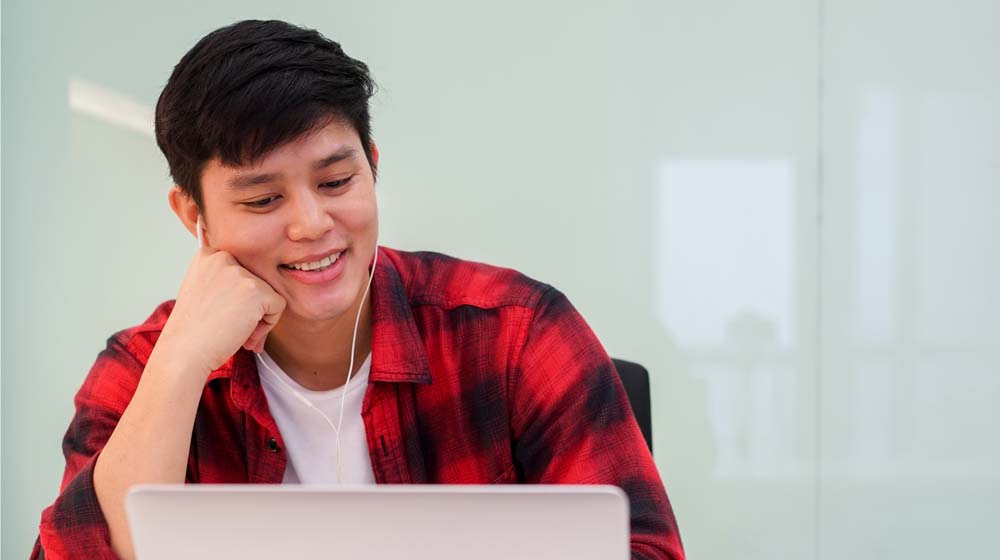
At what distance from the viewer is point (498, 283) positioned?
4.51ft

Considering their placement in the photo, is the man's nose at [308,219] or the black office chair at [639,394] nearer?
the man's nose at [308,219]

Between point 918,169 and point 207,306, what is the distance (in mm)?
1737

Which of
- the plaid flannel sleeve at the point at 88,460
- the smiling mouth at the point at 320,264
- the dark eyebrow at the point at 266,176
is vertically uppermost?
the dark eyebrow at the point at 266,176

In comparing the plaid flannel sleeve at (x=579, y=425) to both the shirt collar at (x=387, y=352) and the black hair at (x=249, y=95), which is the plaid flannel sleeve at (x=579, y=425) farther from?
the black hair at (x=249, y=95)

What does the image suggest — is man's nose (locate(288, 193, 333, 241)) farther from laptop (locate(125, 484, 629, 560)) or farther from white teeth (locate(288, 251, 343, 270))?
laptop (locate(125, 484, 629, 560))

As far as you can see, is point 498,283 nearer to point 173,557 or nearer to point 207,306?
point 207,306

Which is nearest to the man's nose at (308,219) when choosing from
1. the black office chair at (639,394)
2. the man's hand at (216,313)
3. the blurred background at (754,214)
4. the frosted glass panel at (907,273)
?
the man's hand at (216,313)

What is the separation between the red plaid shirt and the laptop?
0.57 metres

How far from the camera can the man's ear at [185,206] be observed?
4.28 feet

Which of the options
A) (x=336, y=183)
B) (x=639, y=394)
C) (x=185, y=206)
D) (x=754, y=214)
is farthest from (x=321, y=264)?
(x=754, y=214)

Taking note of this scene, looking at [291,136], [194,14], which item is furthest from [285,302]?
[194,14]

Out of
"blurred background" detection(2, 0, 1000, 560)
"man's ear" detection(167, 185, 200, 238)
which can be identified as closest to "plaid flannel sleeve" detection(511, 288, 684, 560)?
"man's ear" detection(167, 185, 200, 238)

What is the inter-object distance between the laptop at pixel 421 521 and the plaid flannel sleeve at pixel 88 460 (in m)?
0.52

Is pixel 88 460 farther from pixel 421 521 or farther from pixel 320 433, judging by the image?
pixel 421 521
